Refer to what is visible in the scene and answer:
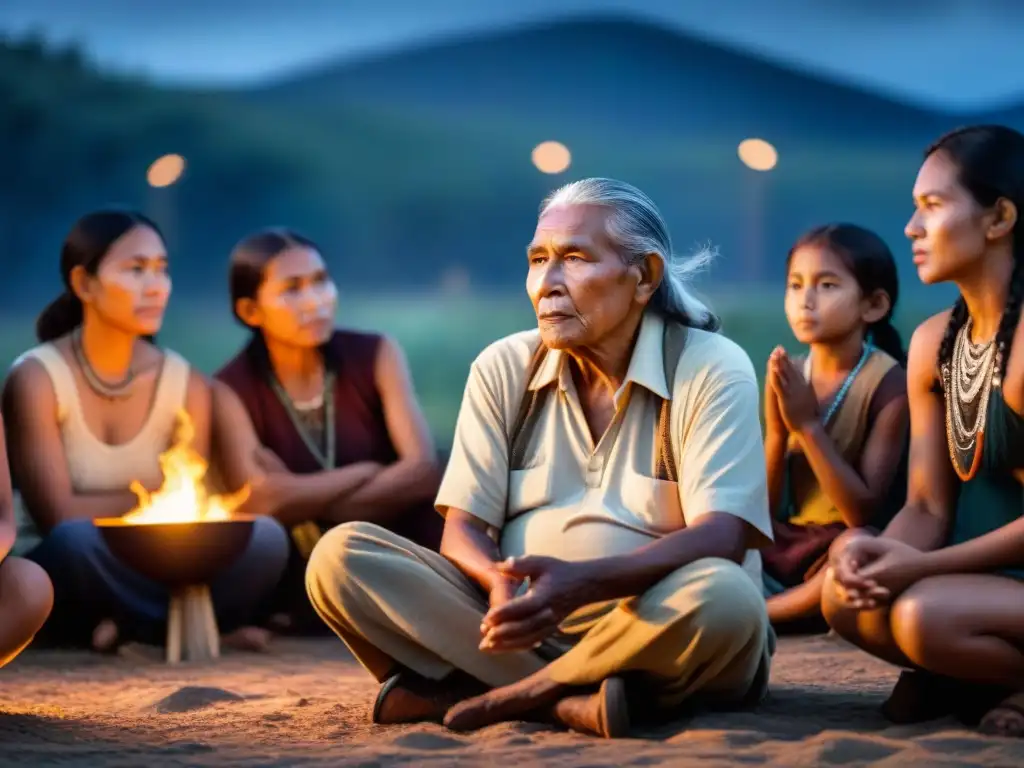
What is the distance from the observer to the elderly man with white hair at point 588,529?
3.86 meters

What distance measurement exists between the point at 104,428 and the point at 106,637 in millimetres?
959

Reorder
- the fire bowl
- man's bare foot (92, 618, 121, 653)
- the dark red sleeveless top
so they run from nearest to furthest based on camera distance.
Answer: the fire bowl, man's bare foot (92, 618, 121, 653), the dark red sleeveless top

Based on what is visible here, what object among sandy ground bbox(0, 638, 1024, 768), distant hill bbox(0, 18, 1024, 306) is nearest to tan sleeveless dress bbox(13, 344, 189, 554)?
sandy ground bbox(0, 638, 1024, 768)

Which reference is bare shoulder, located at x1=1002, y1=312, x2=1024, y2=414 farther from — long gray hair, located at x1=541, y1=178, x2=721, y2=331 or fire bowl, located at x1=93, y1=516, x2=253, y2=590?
fire bowl, located at x1=93, y1=516, x2=253, y2=590

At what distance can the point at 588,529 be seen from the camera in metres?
4.23

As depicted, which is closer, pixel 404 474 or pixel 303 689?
pixel 303 689

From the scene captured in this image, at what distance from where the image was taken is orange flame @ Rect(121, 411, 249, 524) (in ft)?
19.7

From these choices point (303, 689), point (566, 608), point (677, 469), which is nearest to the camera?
point (566, 608)

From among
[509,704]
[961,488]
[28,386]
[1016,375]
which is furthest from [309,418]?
[1016,375]

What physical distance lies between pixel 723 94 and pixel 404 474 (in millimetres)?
5948

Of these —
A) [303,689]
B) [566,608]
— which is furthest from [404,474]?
[566,608]

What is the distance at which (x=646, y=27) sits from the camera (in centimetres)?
1172

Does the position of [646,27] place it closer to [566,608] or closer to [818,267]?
[818,267]

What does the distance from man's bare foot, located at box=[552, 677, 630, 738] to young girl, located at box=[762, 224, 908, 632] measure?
227 cm
